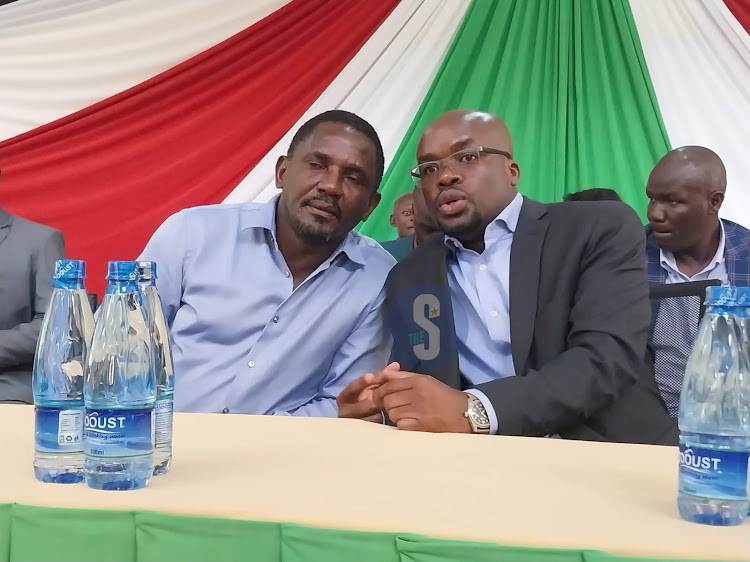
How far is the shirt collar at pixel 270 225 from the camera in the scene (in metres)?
1.98

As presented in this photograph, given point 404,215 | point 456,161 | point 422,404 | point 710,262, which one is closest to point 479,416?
point 422,404

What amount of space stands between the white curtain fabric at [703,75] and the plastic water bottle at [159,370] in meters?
2.96

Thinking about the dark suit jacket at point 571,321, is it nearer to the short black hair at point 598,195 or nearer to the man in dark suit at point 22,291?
the short black hair at point 598,195

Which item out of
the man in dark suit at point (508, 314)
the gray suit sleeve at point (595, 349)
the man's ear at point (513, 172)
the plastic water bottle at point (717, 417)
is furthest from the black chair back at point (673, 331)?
the plastic water bottle at point (717, 417)

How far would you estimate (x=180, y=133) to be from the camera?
3.88 metres

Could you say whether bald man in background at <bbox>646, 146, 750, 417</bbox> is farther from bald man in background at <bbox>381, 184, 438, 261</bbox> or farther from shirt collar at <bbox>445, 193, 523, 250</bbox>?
shirt collar at <bbox>445, 193, 523, 250</bbox>

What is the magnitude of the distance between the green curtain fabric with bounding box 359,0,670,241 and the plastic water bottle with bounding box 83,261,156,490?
2.78 meters

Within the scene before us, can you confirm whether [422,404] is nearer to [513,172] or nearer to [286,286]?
[286,286]

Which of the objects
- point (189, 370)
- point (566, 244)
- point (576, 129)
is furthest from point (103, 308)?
A: point (576, 129)

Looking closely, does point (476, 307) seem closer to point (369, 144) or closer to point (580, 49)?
point (369, 144)

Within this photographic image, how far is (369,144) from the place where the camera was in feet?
6.67

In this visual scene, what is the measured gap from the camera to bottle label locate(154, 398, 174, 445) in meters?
0.92

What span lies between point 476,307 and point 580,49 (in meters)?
2.25

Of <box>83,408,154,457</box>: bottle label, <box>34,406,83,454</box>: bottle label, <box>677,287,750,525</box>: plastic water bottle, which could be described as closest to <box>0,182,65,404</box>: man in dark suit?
<box>34,406,83,454</box>: bottle label
